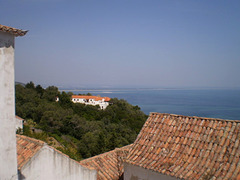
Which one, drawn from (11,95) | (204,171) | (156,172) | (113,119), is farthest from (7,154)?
(113,119)

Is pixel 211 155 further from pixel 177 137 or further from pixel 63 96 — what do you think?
pixel 63 96

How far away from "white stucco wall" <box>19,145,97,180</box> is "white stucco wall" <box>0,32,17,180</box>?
1.08m

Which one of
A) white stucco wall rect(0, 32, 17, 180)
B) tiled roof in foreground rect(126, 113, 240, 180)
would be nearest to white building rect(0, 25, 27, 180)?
white stucco wall rect(0, 32, 17, 180)

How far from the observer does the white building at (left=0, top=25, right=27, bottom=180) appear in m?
4.50

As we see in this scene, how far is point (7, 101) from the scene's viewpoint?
459 centimetres

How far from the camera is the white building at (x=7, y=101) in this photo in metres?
4.50

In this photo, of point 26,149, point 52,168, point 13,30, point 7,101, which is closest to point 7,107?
point 7,101

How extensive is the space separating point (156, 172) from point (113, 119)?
34410 mm

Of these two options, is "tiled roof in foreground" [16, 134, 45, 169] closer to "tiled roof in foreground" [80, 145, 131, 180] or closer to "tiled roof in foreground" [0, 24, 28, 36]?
"tiled roof in foreground" [80, 145, 131, 180]

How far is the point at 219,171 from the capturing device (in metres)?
6.13

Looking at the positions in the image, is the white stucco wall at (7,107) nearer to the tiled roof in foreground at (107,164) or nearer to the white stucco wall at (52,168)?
the white stucco wall at (52,168)

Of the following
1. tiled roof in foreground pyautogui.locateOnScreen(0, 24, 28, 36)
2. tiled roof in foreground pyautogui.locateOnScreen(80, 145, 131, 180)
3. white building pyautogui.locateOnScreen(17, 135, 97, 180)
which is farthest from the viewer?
tiled roof in foreground pyautogui.locateOnScreen(80, 145, 131, 180)

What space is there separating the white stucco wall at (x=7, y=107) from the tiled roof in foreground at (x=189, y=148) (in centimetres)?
406

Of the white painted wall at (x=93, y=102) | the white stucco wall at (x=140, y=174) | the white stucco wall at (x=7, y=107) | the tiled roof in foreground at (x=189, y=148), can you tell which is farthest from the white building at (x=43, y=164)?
the white painted wall at (x=93, y=102)
